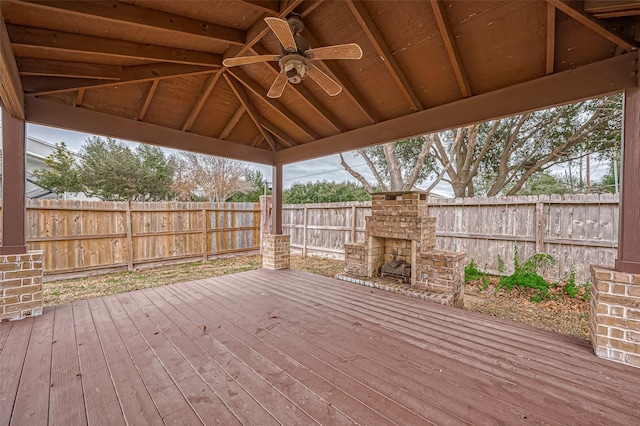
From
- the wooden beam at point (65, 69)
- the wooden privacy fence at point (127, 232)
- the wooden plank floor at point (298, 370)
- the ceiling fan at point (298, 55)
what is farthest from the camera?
the wooden privacy fence at point (127, 232)

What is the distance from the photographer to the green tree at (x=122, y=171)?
34.6ft

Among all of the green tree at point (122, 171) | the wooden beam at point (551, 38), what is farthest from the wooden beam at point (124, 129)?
the green tree at point (122, 171)

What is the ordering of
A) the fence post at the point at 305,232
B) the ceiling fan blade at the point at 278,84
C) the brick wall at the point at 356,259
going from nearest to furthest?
the ceiling fan blade at the point at 278,84 → the brick wall at the point at 356,259 → the fence post at the point at 305,232

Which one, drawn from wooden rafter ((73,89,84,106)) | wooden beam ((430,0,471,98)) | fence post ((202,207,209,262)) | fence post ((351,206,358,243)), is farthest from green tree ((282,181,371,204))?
wooden rafter ((73,89,84,106))

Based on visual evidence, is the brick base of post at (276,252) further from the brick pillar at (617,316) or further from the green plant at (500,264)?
the brick pillar at (617,316)

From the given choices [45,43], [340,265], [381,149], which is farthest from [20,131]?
[381,149]

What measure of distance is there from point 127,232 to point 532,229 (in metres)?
8.24

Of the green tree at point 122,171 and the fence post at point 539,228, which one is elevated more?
the green tree at point 122,171

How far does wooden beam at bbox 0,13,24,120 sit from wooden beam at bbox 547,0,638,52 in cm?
399

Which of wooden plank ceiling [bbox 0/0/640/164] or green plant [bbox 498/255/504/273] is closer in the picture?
wooden plank ceiling [bbox 0/0/640/164]

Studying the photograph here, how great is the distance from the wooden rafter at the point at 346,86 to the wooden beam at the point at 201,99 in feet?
4.10

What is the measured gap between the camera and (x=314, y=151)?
183 inches

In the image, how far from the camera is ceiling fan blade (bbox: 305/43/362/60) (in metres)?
2.15

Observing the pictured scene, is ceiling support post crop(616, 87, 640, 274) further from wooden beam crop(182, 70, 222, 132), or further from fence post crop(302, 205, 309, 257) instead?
fence post crop(302, 205, 309, 257)
